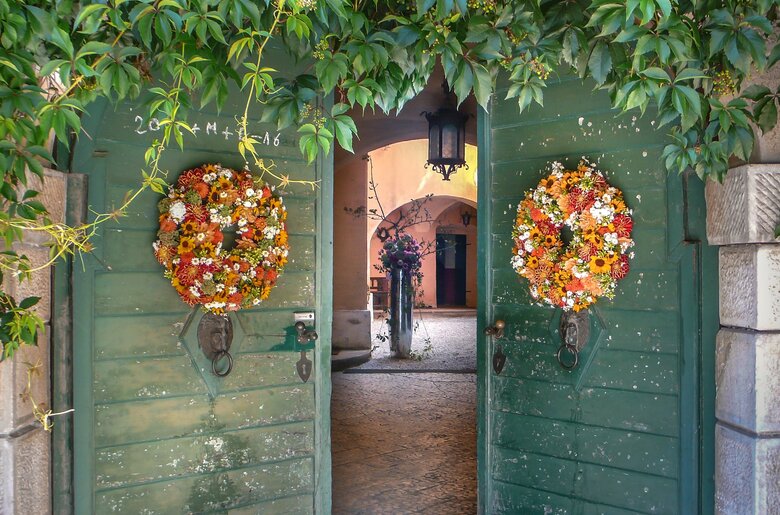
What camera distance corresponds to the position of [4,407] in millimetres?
2223

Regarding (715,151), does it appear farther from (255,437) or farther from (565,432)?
(255,437)

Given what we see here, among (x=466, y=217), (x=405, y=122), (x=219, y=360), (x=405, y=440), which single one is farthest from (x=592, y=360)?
(x=466, y=217)

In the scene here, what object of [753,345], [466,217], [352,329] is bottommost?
[352,329]

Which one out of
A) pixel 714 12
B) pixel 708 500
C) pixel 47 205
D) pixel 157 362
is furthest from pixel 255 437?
pixel 714 12

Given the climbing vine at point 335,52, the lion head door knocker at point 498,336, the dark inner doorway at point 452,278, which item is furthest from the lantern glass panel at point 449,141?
the dark inner doorway at point 452,278

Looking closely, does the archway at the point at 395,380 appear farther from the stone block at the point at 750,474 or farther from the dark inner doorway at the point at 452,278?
the dark inner doorway at the point at 452,278

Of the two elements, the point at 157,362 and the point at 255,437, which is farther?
the point at 255,437

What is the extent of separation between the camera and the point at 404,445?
16.2 ft

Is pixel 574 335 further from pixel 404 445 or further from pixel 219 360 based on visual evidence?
pixel 404 445

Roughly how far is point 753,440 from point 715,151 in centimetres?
117

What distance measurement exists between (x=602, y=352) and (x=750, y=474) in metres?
0.76

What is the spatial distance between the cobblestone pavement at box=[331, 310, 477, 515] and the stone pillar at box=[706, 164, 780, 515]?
1.70 metres

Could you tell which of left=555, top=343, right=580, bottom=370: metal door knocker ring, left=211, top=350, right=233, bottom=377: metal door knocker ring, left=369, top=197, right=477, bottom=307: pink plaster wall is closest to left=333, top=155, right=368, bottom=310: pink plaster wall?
left=211, top=350, right=233, bottom=377: metal door knocker ring

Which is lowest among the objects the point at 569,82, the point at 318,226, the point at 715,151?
the point at 318,226
